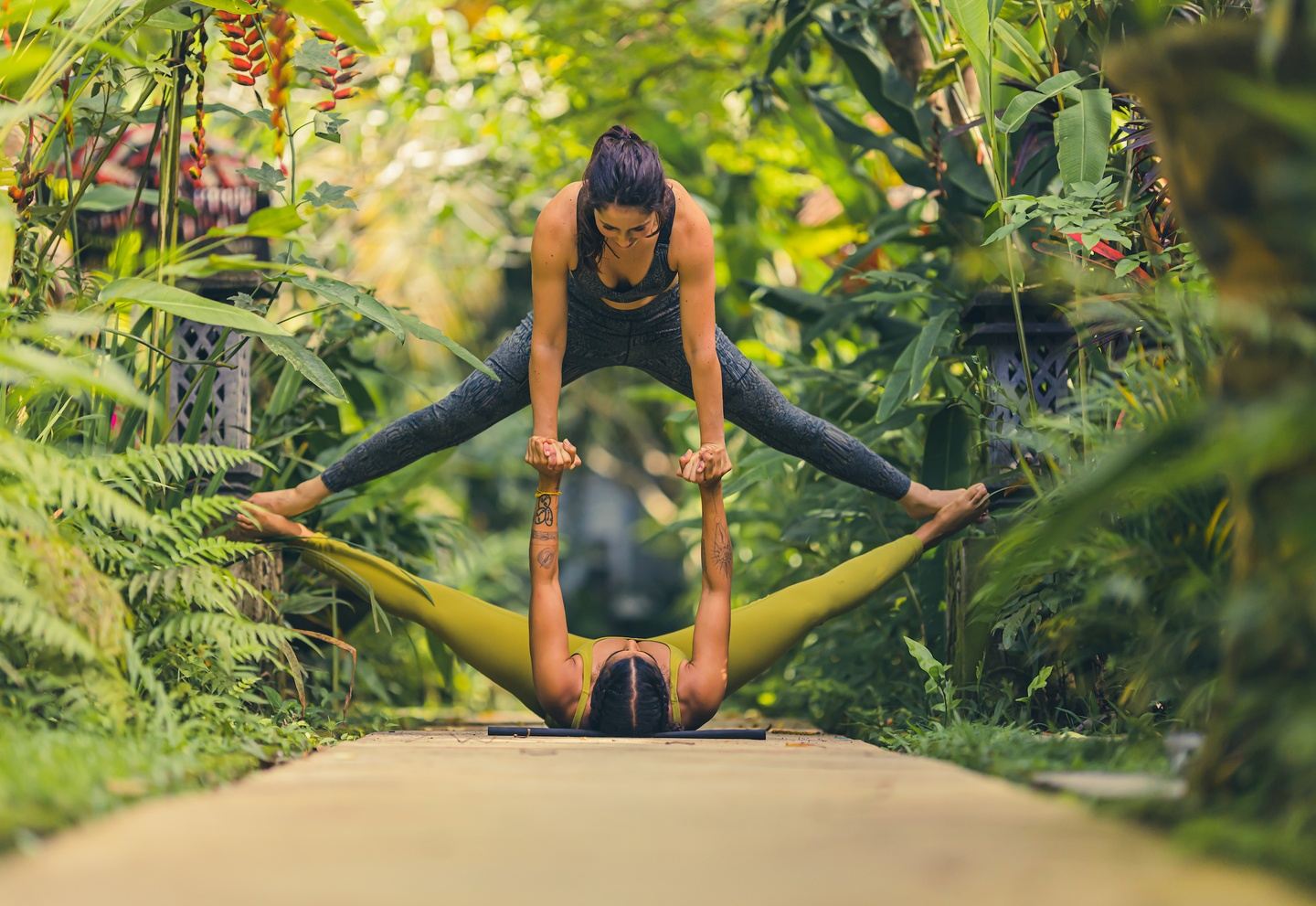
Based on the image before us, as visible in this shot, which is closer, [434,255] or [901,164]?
[901,164]

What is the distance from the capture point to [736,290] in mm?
6000

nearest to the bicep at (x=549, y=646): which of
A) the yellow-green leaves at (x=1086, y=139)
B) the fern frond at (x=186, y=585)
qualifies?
the fern frond at (x=186, y=585)

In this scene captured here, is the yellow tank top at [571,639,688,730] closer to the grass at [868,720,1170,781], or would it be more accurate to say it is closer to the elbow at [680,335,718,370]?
the grass at [868,720,1170,781]

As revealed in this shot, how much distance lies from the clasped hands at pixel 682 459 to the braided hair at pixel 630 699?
A: 1.62 feet

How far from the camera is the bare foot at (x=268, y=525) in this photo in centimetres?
346

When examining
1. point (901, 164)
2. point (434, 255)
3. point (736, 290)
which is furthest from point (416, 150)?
point (901, 164)

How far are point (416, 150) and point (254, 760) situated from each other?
629 cm

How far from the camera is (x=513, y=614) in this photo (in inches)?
145

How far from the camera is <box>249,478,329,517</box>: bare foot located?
3.57 metres

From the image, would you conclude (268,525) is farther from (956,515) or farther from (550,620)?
(956,515)

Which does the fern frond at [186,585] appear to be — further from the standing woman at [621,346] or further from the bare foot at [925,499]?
the bare foot at [925,499]

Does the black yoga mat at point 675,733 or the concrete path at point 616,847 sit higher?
the concrete path at point 616,847

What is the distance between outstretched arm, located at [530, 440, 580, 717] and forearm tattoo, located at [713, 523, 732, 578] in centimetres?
42

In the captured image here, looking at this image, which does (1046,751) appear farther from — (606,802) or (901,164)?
(901,164)
